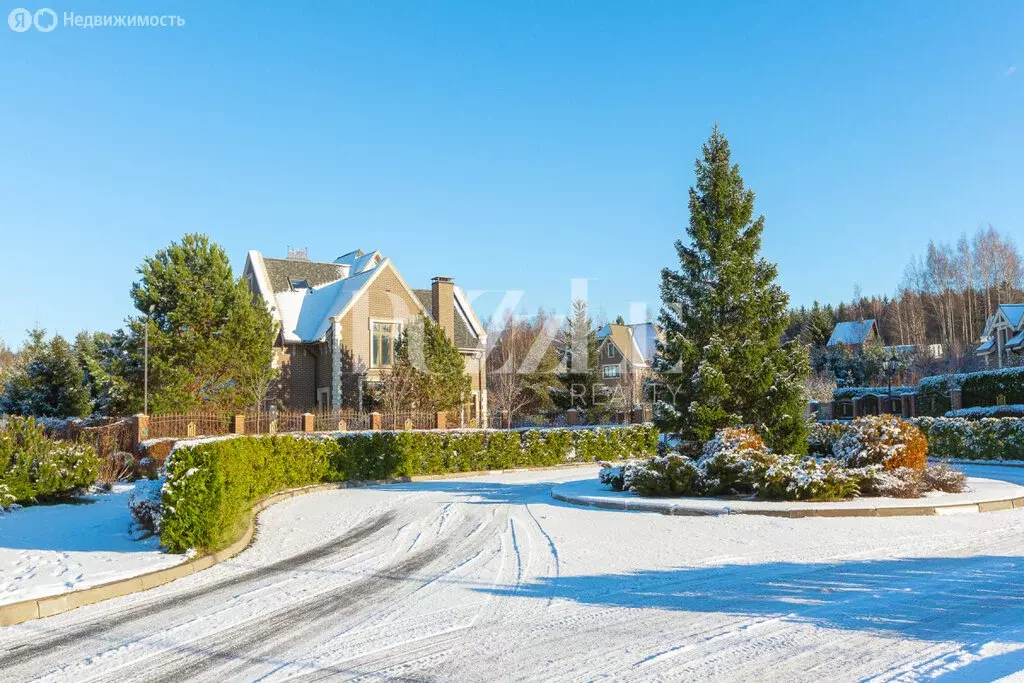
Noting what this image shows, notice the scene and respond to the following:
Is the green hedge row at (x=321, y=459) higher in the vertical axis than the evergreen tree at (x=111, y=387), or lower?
lower

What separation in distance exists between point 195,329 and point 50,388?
811 cm

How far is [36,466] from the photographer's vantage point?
47.9ft

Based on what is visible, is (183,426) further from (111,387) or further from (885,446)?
(885,446)

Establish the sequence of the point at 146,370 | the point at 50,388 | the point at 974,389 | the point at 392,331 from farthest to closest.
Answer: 1. the point at 974,389
2. the point at 392,331
3. the point at 50,388
4. the point at 146,370

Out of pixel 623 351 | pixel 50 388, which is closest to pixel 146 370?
pixel 50 388

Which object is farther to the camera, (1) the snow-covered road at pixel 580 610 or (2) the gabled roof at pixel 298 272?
(2) the gabled roof at pixel 298 272

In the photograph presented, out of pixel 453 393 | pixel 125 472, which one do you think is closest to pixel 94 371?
pixel 125 472

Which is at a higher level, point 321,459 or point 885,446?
point 885,446

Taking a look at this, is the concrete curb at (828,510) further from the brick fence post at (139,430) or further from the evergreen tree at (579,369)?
the evergreen tree at (579,369)

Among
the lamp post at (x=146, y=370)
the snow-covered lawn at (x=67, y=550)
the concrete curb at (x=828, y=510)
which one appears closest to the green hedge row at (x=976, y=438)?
the concrete curb at (x=828, y=510)

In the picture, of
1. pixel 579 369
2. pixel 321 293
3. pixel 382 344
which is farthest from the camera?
pixel 579 369

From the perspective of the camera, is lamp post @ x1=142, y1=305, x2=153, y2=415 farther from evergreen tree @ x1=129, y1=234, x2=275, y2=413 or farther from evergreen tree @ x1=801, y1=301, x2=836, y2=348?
evergreen tree @ x1=801, y1=301, x2=836, y2=348

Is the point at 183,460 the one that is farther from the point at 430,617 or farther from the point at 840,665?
the point at 840,665

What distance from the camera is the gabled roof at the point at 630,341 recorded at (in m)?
62.6
